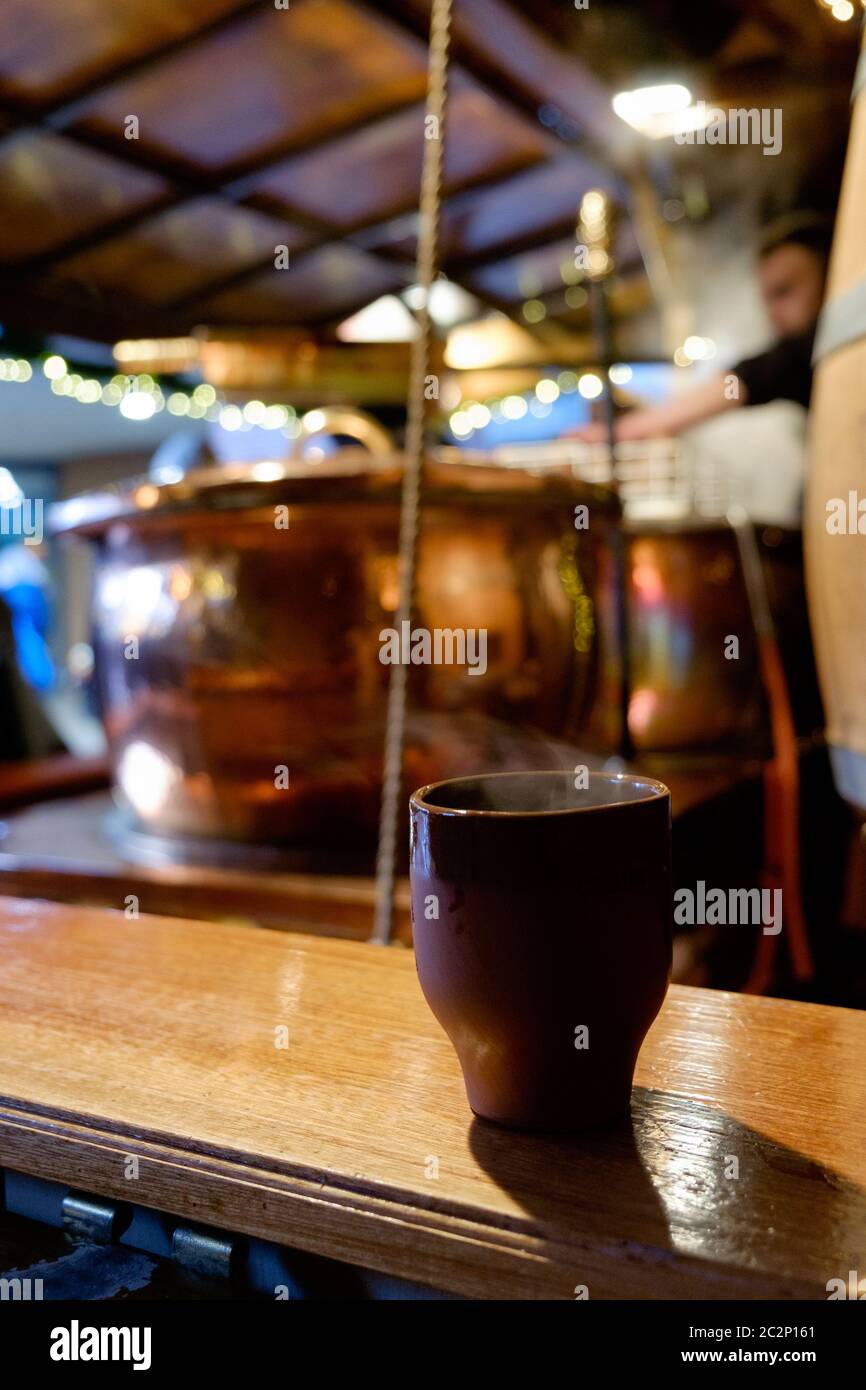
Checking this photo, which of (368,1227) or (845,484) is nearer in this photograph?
(368,1227)

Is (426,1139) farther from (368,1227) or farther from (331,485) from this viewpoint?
(331,485)

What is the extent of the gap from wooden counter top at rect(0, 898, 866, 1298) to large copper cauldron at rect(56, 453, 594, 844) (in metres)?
0.75

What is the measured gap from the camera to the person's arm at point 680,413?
89.9 inches

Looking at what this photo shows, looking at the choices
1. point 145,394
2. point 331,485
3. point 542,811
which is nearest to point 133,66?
point 331,485

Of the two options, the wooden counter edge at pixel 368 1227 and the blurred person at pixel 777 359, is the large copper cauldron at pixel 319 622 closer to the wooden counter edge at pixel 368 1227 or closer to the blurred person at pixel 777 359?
the blurred person at pixel 777 359

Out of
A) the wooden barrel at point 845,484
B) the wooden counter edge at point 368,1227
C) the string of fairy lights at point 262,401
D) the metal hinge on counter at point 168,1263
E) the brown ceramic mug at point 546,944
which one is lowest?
the metal hinge on counter at point 168,1263

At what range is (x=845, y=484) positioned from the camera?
1.01 m

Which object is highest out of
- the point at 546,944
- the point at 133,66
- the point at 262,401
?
the point at 133,66

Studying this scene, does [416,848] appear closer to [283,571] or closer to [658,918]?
[658,918]

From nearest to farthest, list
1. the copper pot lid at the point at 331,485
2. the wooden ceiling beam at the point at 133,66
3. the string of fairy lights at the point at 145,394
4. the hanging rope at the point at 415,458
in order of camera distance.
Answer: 1. the hanging rope at the point at 415,458
2. the copper pot lid at the point at 331,485
3. the wooden ceiling beam at the point at 133,66
4. the string of fairy lights at the point at 145,394

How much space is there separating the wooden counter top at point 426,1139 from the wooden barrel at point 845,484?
0.46m

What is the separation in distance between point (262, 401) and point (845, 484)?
1.32 m

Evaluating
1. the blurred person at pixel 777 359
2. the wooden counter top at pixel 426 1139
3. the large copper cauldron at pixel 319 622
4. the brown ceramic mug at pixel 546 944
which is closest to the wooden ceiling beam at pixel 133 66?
the blurred person at pixel 777 359
